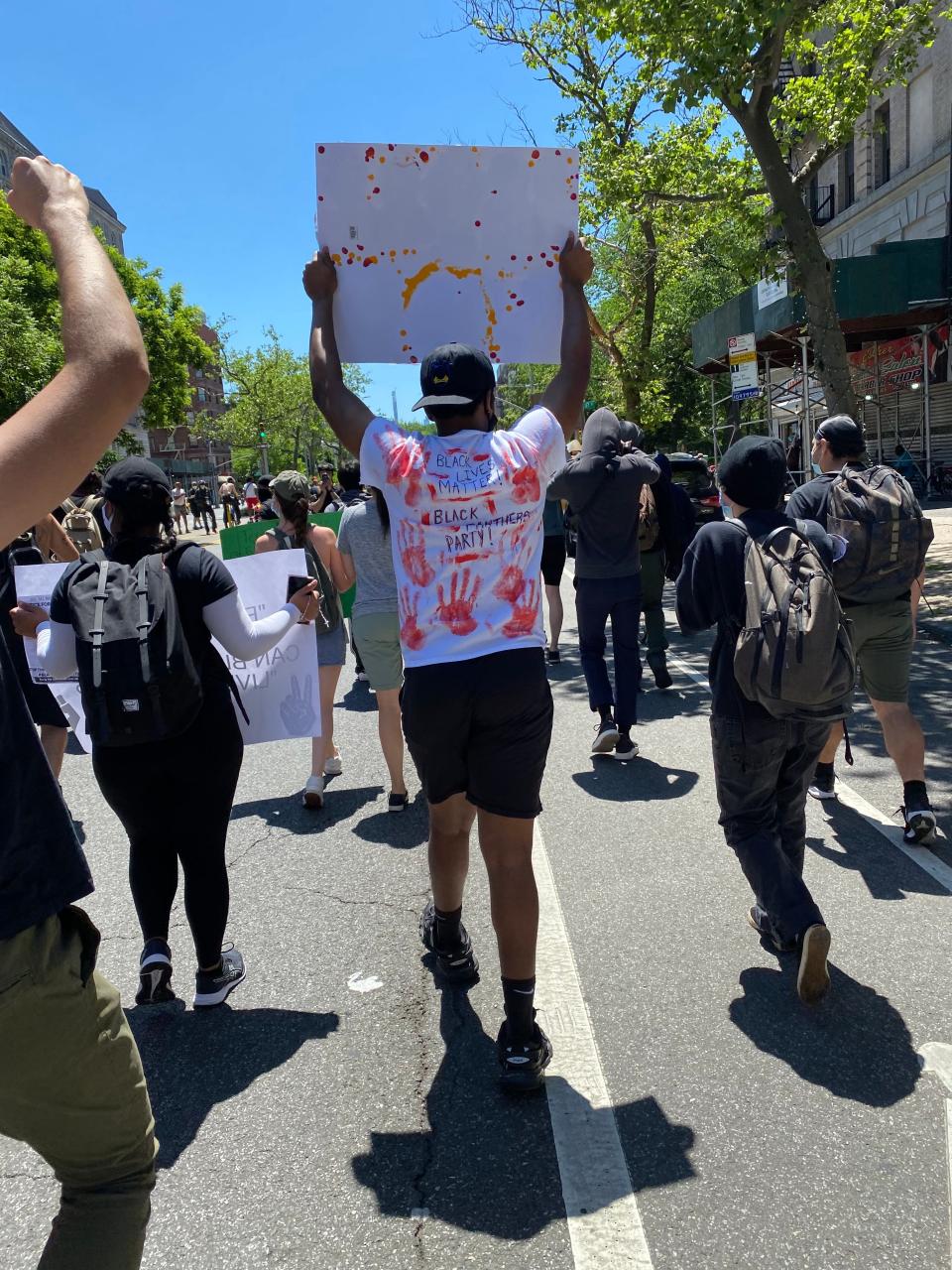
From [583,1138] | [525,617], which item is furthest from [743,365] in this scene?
[583,1138]

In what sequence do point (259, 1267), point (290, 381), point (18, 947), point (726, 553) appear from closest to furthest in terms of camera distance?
point (18, 947), point (259, 1267), point (726, 553), point (290, 381)

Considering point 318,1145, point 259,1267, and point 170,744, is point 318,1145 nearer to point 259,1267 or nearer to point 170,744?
point 259,1267

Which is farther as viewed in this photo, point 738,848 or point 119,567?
point 738,848

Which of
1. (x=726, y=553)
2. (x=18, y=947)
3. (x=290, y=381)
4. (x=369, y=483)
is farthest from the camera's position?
(x=290, y=381)

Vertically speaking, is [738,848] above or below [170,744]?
below

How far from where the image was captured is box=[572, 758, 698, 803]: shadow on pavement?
18.0 feet

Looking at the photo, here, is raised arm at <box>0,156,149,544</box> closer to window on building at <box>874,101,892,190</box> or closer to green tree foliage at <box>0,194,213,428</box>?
green tree foliage at <box>0,194,213,428</box>

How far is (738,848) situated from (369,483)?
1849 mm

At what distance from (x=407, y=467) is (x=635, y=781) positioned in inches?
136

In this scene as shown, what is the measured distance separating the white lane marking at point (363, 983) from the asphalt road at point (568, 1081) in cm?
1

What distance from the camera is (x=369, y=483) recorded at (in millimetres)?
2838

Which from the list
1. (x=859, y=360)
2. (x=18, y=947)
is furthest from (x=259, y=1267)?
(x=859, y=360)

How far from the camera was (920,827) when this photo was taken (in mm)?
4438

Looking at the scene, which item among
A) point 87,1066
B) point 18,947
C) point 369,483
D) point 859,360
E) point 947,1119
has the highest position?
point 859,360
